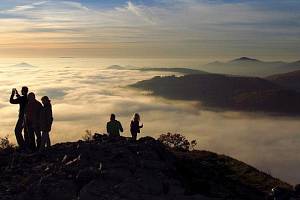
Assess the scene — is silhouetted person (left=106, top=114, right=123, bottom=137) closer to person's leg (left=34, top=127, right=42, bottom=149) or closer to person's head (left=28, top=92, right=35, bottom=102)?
person's leg (left=34, top=127, right=42, bottom=149)

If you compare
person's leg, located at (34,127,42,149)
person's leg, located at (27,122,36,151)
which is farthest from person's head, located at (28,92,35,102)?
person's leg, located at (34,127,42,149)

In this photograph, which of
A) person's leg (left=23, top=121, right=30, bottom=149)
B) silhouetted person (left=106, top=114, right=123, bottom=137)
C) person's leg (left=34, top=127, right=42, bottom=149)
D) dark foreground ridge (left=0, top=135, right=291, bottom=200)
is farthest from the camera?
silhouetted person (left=106, top=114, right=123, bottom=137)

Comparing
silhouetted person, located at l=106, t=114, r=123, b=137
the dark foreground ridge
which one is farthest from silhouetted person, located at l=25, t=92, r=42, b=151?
silhouetted person, located at l=106, t=114, r=123, b=137

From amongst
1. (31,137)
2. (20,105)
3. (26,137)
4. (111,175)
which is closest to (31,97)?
(20,105)

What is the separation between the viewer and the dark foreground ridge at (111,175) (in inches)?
647

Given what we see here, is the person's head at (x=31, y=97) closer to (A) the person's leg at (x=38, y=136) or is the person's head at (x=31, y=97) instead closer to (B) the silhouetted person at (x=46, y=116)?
(B) the silhouetted person at (x=46, y=116)

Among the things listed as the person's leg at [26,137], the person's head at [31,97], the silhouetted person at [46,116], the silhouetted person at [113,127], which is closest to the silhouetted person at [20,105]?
the person's leg at [26,137]

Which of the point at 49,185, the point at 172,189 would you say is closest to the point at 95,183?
the point at 49,185

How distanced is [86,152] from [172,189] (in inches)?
160

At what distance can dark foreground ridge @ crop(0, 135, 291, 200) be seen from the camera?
16.4m

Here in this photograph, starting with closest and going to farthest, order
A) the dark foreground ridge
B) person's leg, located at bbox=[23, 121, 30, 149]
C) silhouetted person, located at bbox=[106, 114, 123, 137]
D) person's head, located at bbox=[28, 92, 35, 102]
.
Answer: the dark foreground ridge
person's head, located at bbox=[28, 92, 35, 102]
person's leg, located at bbox=[23, 121, 30, 149]
silhouetted person, located at bbox=[106, 114, 123, 137]

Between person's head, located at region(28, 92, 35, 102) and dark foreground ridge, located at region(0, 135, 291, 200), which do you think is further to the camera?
person's head, located at region(28, 92, 35, 102)

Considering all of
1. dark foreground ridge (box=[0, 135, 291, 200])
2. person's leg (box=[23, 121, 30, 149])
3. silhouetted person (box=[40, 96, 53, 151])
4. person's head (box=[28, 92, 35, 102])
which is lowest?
dark foreground ridge (box=[0, 135, 291, 200])

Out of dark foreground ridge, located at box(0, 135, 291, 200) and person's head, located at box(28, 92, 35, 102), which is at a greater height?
person's head, located at box(28, 92, 35, 102)
